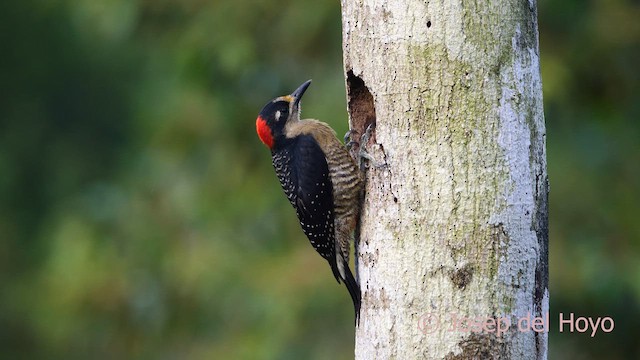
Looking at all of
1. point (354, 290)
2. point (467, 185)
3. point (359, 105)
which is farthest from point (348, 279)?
point (467, 185)

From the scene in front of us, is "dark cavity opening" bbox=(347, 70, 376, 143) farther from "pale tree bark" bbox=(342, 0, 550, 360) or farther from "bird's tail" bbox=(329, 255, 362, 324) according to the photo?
"bird's tail" bbox=(329, 255, 362, 324)

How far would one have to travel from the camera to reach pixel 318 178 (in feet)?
17.0

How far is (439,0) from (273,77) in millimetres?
4568

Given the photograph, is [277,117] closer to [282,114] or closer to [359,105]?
[282,114]

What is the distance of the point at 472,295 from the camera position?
158 inches

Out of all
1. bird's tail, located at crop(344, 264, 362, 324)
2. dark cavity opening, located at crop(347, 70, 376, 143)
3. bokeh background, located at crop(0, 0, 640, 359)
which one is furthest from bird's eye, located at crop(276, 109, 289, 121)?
bokeh background, located at crop(0, 0, 640, 359)

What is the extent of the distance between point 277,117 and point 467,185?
1.78m

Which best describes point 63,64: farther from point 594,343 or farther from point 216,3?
point 594,343

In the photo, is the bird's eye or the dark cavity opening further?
the bird's eye

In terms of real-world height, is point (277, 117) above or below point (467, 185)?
above

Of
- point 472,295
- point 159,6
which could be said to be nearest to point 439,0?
point 472,295

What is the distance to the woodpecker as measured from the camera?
16.1 feet

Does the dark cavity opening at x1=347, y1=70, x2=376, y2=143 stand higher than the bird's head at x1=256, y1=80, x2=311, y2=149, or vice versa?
the bird's head at x1=256, y1=80, x2=311, y2=149

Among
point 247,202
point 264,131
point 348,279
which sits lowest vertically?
point 348,279
